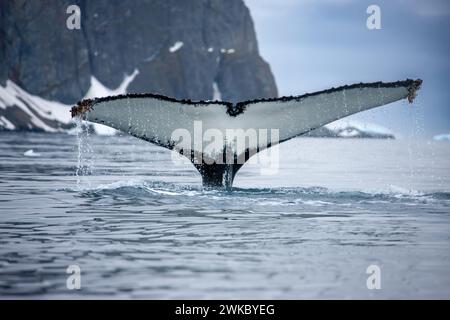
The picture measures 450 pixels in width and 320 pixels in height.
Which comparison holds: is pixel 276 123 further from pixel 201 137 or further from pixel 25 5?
pixel 25 5

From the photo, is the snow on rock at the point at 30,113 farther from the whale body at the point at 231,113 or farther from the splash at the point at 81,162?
the whale body at the point at 231,113

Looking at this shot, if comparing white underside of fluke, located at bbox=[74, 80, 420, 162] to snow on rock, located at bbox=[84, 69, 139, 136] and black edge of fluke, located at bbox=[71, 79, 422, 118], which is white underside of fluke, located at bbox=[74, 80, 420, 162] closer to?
black edge of fluke, located at bbox=[71, 79, 422, 118]

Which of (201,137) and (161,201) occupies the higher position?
(201,137)

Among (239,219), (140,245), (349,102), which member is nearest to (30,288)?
(140,245)

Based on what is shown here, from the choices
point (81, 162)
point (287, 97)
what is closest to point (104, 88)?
point (81, 162)

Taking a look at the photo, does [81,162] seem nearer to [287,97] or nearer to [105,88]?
[287,97]

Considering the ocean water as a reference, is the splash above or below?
above

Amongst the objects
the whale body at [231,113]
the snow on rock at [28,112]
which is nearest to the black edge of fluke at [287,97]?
the whale body at [231,113]

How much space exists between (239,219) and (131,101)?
2348 millimetres

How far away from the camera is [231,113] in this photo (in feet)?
37.9

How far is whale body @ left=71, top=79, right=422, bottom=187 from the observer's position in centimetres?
1099

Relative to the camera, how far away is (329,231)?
30.0 ft

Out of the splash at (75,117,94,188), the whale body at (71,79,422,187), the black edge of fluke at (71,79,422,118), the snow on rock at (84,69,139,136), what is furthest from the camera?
the snow on rock at (84,69,139,136)

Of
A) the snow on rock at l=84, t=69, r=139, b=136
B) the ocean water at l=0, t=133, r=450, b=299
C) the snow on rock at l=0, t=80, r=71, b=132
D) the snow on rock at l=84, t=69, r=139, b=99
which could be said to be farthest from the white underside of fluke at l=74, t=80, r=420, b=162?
the snow on rock at l=84, t=69, r=139, b=99
